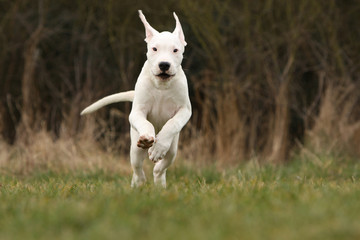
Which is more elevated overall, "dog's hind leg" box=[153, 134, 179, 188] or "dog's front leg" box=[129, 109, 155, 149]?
"dog's front leg" box=[129, 109, 155, 149]

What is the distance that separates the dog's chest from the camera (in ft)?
17.3

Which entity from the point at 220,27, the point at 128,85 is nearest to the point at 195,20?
the point at 220,27

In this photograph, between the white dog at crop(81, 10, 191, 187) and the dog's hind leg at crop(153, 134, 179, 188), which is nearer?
the white dog at crop(81, 10, 191, 187)

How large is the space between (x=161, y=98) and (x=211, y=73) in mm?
5148

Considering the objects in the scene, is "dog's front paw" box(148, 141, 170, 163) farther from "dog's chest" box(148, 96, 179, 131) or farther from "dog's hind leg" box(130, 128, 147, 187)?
"dog's hind leg" box(130, 128, 147, 187)

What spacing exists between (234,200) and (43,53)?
8903 mm

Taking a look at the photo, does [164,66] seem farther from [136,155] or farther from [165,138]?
[136,155]

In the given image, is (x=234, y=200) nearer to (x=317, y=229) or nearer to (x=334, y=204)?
(x=334, y=204)

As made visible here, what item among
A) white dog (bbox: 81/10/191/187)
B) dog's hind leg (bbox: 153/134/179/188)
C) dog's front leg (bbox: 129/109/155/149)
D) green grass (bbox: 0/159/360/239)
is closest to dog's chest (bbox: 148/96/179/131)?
white dog (bbox: 81/10/191/187)

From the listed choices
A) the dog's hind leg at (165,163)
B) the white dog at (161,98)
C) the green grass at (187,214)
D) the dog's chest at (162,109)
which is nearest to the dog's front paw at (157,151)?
the white dog at (161,98)

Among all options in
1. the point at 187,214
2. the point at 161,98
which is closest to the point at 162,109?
the point at 161,98

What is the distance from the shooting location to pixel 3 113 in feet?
37.7

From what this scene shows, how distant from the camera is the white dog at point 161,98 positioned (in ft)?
16.2

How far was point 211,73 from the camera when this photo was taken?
33.8 ft
